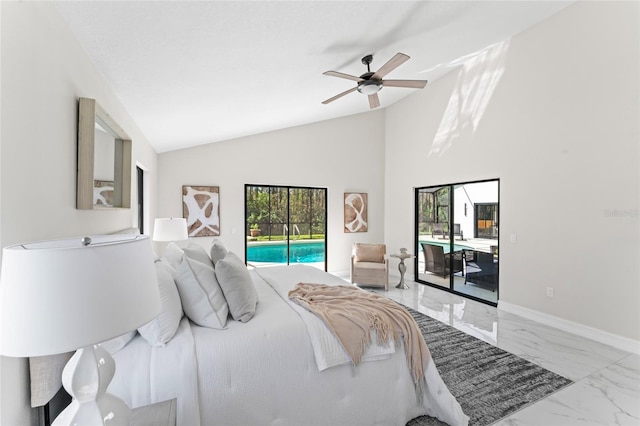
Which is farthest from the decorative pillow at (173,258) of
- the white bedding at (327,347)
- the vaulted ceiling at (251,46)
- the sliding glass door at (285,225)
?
the sliding glass door at (285,225)

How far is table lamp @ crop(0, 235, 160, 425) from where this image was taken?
75cm

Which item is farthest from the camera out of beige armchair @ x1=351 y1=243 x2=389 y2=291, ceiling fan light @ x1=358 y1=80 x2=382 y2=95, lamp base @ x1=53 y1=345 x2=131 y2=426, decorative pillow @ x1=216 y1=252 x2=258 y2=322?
beige armchair @ x1=351 y1=243 x2=389 y2=291

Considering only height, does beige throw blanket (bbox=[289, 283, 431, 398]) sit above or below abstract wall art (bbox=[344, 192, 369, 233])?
below

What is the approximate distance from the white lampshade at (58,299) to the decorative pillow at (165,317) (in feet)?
2.47

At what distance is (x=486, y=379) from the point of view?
254cm

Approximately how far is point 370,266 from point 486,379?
9.91ft

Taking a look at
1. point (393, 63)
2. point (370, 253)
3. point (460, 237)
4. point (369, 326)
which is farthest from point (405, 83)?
point (370, 253)

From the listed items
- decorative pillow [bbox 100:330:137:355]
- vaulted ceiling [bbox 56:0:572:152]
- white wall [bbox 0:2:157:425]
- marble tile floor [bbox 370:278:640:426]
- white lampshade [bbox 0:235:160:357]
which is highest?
vaulted ceiling [bbox 56:0:572:152]

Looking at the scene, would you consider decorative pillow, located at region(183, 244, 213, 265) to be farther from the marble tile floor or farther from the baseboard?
the baseboard

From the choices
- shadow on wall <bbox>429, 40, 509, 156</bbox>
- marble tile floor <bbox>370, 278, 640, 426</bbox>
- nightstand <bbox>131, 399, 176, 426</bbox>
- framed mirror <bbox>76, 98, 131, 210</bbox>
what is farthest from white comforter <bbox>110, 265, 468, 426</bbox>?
shadow on wall <bbox>429, 40, 509, 156</bbox>

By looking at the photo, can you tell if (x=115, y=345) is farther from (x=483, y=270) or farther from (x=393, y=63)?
(x=483, y=270)

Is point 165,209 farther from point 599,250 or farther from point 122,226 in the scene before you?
point 599,250

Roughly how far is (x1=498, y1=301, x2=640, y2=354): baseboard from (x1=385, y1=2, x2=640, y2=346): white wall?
2.2 inches

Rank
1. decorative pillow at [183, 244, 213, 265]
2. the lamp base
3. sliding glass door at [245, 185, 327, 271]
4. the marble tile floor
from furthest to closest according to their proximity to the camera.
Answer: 1. sliding glass door at [245, 185, 327, 271]
2. decorative pillow at [183, 244, 213, 265]
3. the marble tile floor
4. the lamp base
